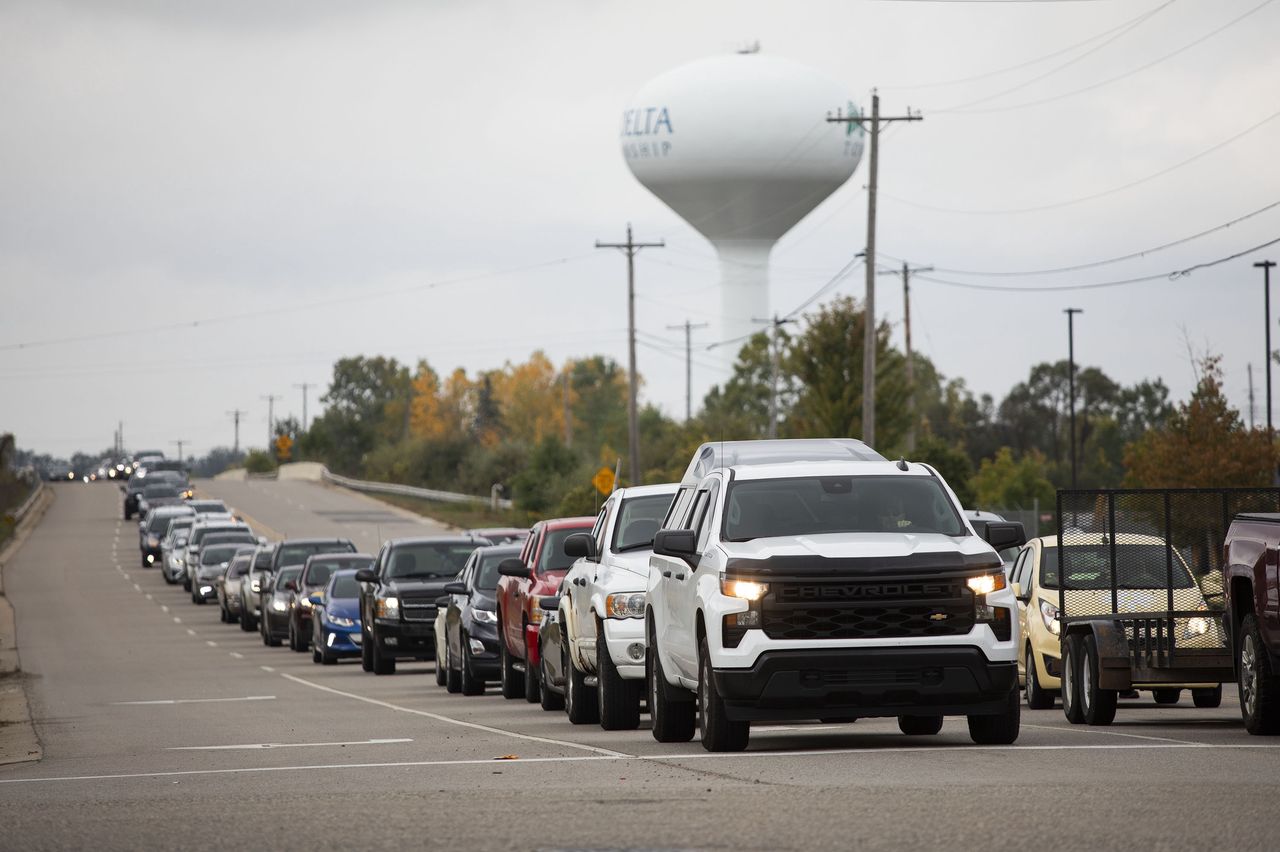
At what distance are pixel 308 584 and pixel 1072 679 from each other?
21.3m

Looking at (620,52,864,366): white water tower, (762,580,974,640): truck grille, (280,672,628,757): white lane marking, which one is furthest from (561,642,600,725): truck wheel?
(620,52,864,366): white water tower

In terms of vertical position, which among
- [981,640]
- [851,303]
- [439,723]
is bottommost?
[439,723]

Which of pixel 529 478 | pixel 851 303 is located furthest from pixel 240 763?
pixel 529 478

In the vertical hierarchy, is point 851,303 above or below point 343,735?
above

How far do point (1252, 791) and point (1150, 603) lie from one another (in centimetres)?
714

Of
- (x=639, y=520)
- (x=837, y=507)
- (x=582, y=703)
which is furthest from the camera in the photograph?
(x=639, y=520)

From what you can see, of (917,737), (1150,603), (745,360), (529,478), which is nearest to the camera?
(917,737)

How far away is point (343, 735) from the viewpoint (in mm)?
18797

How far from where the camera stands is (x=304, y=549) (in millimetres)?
41844

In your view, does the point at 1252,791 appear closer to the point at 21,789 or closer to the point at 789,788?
the point at 789,788

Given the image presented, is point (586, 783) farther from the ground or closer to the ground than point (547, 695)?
farther from the ground

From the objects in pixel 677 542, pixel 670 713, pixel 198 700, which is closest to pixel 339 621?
pixel 198 700

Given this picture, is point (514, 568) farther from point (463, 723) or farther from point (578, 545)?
point (578, 545)

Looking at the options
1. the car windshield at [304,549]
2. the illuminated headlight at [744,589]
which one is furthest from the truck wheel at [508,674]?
the car windshield at [304,549]
